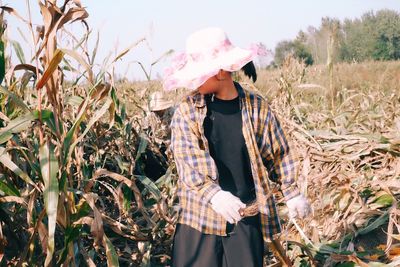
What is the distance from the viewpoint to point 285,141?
1.61m

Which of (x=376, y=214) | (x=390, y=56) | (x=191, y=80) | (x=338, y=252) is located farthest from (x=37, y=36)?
(x=390, y=56)

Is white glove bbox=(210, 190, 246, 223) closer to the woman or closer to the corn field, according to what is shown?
the woman

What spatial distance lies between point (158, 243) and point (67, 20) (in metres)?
1.02

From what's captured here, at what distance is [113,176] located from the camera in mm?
1636

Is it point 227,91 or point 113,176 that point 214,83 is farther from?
point 113,176

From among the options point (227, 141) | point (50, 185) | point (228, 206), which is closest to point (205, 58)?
point (227, 141)

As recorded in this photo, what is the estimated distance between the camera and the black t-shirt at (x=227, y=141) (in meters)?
1.50

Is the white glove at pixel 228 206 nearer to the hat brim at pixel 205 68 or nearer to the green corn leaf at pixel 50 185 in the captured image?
the hat brim at pixel 205 68

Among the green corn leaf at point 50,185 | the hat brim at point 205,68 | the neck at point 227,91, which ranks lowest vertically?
the green corn leaf at point 50,185

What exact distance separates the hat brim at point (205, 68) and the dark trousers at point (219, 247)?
0.41 metres

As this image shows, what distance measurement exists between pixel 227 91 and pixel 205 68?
12 centimetres

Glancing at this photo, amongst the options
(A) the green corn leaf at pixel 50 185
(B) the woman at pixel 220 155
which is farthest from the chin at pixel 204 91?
(A) the green corn leaf at pixel 50 185

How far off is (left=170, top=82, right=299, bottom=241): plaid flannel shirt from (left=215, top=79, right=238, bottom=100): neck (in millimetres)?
21

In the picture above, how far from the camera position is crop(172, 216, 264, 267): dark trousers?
5.06 ft
